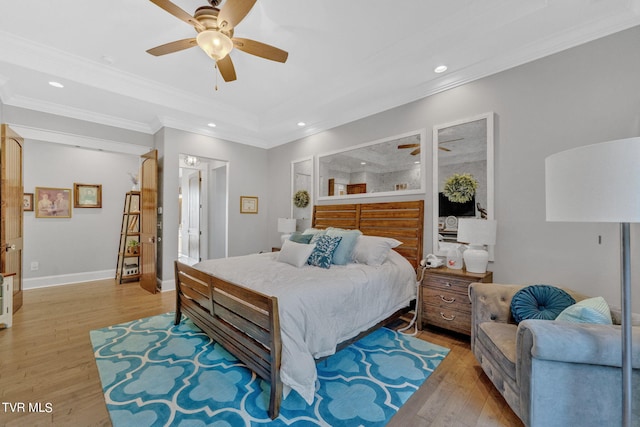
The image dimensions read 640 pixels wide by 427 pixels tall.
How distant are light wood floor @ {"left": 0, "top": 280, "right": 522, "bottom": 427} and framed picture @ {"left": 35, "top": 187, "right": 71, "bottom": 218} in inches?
81.8

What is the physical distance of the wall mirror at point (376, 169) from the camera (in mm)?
3375

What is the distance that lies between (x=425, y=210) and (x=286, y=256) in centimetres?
179

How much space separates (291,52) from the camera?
2.91 metres

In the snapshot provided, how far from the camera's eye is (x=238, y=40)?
226 cm

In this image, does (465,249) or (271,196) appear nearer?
(465,249)

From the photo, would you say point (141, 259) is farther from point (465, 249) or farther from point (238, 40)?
point (465, 249)

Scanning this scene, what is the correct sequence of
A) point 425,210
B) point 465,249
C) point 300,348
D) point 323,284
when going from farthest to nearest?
point 425,210 → point 465,249 → point 323,284 → point 300,348

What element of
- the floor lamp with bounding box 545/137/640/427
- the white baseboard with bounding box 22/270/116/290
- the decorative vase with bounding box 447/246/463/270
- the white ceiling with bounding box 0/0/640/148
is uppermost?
the white ceiling with bounding box 0/0/640/148

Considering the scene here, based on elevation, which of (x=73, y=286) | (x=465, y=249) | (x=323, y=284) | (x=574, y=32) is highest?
(x=574, y=32)

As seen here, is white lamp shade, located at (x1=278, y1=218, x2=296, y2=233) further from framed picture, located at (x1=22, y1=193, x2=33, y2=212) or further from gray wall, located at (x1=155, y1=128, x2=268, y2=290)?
framed picture, located at (x1=22, y1=193, x2=33, y2=212)

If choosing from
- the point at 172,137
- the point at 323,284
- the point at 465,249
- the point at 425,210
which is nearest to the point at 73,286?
the point at 172,137

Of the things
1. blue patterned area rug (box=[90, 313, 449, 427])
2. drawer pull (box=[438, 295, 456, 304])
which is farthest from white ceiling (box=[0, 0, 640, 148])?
blue patterned area rug (box=[90, 313, 449, 427])

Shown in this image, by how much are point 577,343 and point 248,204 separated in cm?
500

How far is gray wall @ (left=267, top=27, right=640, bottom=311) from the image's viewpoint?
2.15 meters
